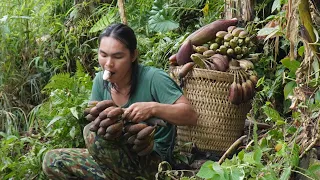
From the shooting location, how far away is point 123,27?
354 centimetres

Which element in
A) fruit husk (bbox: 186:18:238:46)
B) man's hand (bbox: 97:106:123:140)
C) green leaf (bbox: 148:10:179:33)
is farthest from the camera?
green leaf (bbox: 148:10:179:33)

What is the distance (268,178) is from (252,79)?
1.42 metres

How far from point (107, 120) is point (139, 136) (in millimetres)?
194

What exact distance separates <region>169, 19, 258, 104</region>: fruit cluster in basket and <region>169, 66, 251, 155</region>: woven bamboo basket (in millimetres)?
64

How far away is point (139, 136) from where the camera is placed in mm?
3248

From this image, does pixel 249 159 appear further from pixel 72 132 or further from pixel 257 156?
pixel 72 132

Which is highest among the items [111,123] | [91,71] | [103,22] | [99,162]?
[103,22]

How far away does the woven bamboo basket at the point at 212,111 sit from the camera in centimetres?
394

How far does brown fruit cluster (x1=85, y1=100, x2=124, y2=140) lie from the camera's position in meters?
3.21

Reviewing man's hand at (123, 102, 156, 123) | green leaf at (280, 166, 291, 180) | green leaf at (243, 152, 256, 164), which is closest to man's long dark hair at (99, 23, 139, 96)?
man's hand at (123, 102, 156, 123)

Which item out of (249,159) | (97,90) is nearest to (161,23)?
(97,90)

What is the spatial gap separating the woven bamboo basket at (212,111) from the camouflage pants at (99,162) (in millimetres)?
613

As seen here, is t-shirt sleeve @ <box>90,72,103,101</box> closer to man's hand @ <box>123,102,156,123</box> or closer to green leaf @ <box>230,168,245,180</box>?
man's hand @ <box>123,102,156,123</box>

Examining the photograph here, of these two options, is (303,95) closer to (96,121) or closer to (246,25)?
(96,121)
